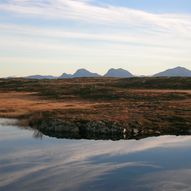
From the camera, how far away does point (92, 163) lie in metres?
41.7

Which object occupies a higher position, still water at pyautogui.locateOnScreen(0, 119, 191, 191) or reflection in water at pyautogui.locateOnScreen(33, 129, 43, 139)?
reflection in water at pyautogui.locateOnScreen(33, 129, 43, 139)

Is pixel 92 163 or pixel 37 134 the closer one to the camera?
pixel 92 163

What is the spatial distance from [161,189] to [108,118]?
28.9 metres

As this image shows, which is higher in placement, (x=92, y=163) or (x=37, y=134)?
(x=37, y=134)

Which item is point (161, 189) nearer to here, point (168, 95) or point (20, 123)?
point (20, 123)

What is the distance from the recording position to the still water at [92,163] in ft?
113

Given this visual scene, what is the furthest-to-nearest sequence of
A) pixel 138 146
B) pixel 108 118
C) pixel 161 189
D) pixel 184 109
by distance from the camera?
1. pixel 184 109
2. pixel 108 118
3. pixel 138 146
4. pixel 161 189

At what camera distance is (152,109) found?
73.1m

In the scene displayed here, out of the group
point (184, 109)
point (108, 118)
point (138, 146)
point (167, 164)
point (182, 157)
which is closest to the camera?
point (167, 164)

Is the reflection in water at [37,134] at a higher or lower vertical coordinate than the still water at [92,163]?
higher

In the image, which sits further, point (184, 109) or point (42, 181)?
point (184, 109)

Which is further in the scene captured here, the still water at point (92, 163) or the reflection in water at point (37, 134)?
the reflection in water at point (37, 134)

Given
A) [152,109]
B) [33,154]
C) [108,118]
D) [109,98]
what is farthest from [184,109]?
[33,154]

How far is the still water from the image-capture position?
34.3 metres
